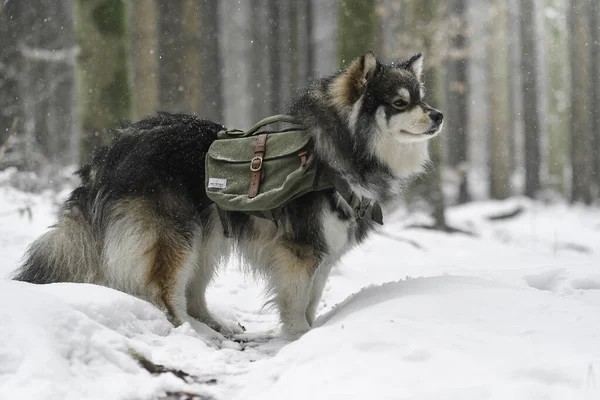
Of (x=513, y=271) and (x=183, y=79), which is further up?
(x=183, y=79)

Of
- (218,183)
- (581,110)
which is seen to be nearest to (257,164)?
(218,183)

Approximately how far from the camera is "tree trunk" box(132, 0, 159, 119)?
9.14 meters

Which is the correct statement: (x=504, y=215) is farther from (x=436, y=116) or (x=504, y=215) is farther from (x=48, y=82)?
(x=48, y=82)

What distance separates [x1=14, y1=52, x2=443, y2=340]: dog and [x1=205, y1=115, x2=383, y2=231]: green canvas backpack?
7 cm

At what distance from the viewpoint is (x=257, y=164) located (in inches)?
160

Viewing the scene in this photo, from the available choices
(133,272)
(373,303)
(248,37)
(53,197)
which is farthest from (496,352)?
(248,37)

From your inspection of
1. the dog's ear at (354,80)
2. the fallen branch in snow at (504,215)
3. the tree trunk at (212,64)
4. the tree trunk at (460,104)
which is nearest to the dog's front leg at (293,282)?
the dog's ear at (354,80)

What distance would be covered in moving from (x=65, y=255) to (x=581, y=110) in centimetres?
1661

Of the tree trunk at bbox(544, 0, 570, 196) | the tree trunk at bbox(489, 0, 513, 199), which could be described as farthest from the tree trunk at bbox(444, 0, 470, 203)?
the tree trunk at bbox(544, 0, 570, 196)

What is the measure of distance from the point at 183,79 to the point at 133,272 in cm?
593

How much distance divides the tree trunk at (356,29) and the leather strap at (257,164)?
4.86 metres

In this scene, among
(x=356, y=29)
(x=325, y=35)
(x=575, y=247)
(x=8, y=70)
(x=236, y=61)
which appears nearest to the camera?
(x=356, y=29)

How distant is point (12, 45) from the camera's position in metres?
11.4

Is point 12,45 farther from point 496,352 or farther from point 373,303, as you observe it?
point 496,352
